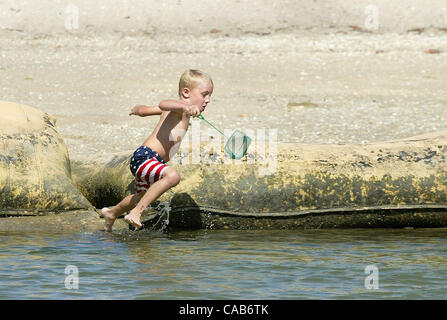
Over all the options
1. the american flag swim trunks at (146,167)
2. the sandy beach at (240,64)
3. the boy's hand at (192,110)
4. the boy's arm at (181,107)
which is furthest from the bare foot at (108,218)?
the sandy beach at (240,64)

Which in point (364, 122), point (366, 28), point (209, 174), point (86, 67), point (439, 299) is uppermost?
point (366, 28)

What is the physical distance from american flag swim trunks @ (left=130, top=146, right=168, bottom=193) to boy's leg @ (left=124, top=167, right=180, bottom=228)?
2.4 inches

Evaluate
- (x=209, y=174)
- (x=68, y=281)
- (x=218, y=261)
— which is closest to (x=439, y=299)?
(x=218, y=261)

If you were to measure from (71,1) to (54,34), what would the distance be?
1855 mm

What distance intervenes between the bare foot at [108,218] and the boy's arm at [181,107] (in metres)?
0.85

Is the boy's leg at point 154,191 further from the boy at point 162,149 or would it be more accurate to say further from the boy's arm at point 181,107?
the boy's arm at point 181,107

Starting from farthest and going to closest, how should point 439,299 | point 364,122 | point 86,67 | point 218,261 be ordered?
point 86,67 < point 364,122 < point 218,261 < point 439,299

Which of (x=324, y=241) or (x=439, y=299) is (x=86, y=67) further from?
(x=439, y=299)

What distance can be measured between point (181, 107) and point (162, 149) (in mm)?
424

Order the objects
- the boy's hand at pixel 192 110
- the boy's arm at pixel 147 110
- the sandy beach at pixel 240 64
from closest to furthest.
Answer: the boy's hand at pixel 192 110, the boy's arm at pixel 147 110, the sandy beach at pixel 240 64

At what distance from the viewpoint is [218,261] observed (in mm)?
5496

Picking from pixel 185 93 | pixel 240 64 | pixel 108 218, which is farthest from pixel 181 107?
pixel 240 64

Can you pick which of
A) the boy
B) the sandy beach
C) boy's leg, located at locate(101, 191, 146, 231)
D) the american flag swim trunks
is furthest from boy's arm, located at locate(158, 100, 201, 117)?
the sandy beach

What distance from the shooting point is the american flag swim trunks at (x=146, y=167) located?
19.8ft
